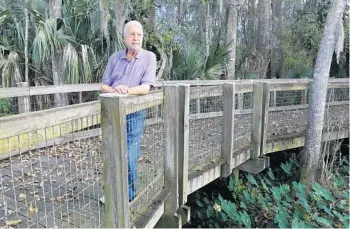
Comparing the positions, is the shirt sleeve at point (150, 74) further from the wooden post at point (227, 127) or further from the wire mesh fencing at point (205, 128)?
the wooden post at point (227, 127)

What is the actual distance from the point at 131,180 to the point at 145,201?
285 mm

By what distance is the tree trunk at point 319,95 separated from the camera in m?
5.54

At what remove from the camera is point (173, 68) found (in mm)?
7746

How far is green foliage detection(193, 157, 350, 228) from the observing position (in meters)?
5.32

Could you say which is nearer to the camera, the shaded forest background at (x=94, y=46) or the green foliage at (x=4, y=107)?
the shaded forest background at (x=94, y=46)

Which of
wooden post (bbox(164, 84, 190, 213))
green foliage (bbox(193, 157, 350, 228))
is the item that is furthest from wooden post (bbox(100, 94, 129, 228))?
green foliage (bbox(193, 157, 350, 228))

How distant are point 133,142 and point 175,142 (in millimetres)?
536

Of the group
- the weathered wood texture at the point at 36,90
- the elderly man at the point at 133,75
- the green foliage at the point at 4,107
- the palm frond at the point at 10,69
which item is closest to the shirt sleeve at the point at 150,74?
the elderly man at the point at 133,75

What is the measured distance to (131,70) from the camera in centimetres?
273

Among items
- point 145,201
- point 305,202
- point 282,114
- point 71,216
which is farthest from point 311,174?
point 71,216

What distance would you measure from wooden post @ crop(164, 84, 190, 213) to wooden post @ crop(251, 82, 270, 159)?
2145mm

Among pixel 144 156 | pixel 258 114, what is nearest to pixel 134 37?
pixel 144 156

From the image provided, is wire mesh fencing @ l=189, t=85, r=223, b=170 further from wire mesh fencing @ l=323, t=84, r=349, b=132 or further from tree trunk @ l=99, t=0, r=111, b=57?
wire mesh fencing @ l=323, t=84, r=349, b=132

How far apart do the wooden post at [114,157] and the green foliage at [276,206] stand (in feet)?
12.0
